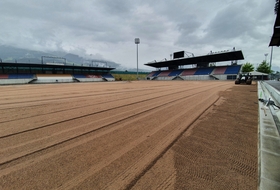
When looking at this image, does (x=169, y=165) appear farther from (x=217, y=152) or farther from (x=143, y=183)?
(x=217, y=152)

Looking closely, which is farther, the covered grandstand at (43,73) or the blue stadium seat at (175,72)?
the blue stadium seat at (175,72)

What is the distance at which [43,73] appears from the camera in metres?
46.0

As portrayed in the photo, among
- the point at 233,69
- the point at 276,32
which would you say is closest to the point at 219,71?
the point at 233,69

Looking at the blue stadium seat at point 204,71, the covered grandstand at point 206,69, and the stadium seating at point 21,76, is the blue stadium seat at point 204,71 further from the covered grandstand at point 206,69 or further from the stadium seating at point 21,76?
the stadium seating at point 21,76

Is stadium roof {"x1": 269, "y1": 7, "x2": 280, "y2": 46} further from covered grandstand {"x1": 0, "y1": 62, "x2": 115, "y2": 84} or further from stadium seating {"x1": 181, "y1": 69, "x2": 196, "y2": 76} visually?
covered grandstand {"x1": 0, "y1": 62, "x2": 115, "y2": 84}

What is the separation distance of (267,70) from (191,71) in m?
31.3

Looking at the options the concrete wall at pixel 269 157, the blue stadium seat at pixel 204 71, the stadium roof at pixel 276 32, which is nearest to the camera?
the concrete wall at pixel 269 157

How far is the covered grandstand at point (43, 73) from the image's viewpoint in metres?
38.8

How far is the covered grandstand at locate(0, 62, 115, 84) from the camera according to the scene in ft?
127

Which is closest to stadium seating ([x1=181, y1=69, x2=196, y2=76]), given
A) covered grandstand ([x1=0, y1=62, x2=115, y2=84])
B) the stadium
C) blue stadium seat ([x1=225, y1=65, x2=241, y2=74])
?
blue stadium seat ([x1=225, y1=65, x2=241, y2=74])

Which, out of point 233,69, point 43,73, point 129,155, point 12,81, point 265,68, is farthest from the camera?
point 265,68

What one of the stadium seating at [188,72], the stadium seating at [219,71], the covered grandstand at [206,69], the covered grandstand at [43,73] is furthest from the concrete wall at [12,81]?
the stadium seating at [219,71]

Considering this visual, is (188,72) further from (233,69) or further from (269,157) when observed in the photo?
(269,157)

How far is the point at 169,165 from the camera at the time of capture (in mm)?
2264
